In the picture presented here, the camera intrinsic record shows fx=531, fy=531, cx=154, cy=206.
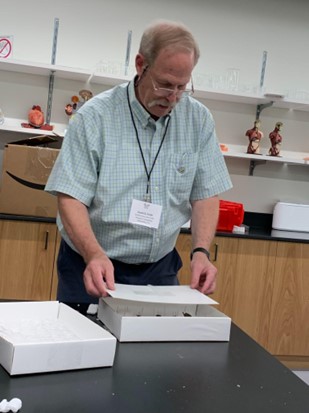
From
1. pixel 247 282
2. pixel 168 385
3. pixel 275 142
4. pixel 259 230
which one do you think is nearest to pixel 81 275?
pixel 168 385

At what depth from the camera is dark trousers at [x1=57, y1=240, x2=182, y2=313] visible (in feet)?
5.33

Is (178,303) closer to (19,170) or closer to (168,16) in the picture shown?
(19,170)

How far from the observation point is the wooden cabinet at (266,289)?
3.34 m

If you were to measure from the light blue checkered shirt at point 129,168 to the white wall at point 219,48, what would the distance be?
6.73ft

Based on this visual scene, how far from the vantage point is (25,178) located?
312 cm

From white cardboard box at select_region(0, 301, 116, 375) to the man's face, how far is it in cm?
70

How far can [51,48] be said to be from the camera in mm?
3652

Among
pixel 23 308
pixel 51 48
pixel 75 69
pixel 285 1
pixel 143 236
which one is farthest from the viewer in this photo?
pixel 285 1

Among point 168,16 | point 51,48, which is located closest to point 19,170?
point 51,48

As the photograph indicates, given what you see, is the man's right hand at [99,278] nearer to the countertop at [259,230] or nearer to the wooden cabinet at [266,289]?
the countertop at [259,230]

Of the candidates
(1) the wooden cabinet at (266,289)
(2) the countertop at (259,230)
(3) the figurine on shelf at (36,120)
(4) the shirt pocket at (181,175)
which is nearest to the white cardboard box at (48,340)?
(4) the shirt pocket at (181,175)

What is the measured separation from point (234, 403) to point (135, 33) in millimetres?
3234

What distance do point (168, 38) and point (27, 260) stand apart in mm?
1983

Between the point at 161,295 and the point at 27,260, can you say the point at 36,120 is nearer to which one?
the point at 27,260
